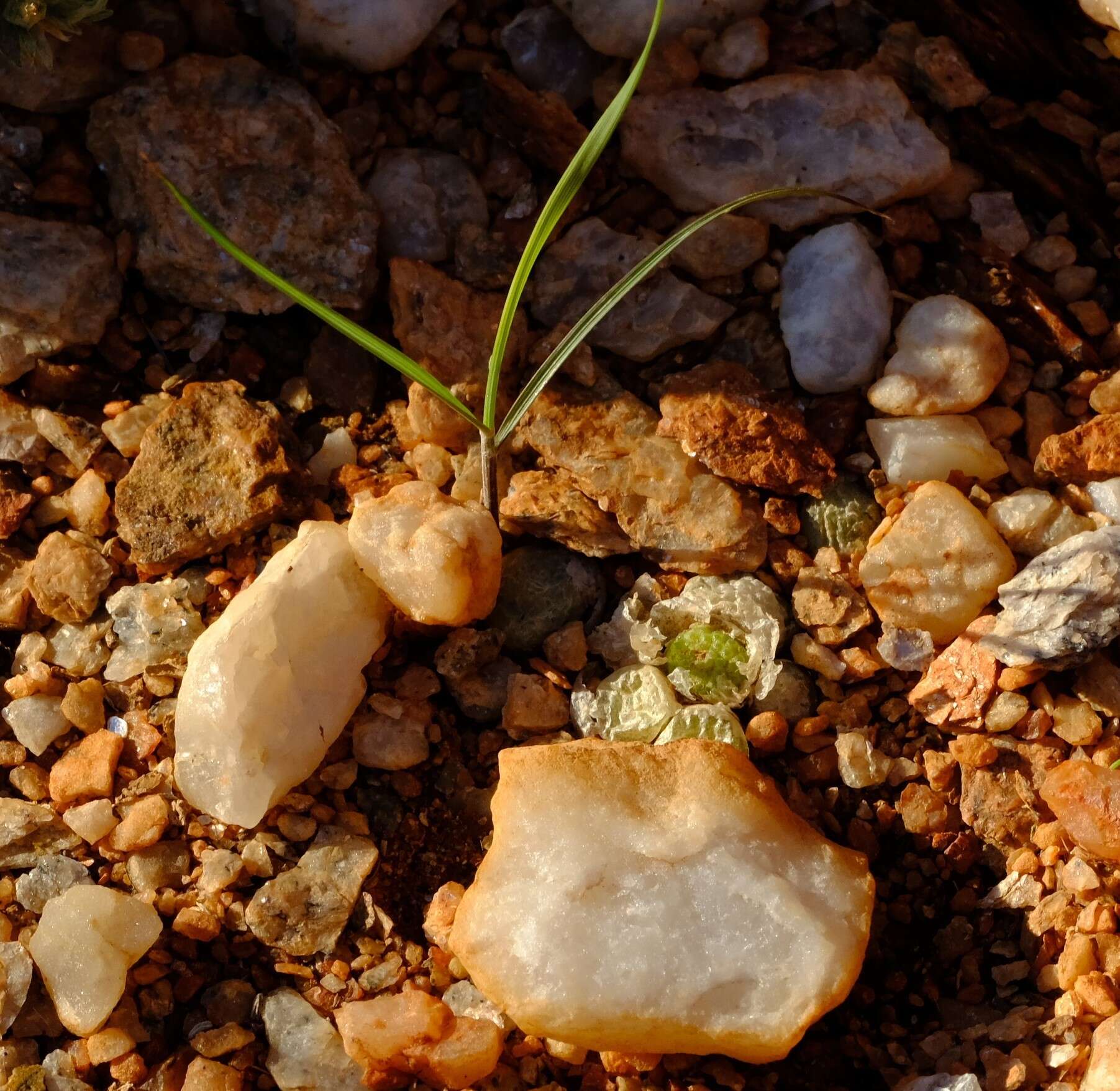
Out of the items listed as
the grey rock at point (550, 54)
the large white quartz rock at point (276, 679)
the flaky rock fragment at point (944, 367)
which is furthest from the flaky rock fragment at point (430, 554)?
the grey rock at point (550, 54)

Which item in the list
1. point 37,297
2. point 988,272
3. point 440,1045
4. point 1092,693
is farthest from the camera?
point 988,272

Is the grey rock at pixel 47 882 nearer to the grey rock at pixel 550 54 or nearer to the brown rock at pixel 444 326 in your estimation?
the brown rock at pixel 444 326

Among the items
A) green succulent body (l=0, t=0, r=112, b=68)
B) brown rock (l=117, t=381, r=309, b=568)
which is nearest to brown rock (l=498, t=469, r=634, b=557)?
brown rock (l=117, t=381, r=309, b=568)

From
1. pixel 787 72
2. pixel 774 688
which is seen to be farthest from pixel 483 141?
pixel 774 688

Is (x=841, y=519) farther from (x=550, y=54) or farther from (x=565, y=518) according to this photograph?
(x=550, y=54)

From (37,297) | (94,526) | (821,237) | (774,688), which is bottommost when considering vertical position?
(94,526)

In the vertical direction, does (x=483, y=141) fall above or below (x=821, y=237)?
below

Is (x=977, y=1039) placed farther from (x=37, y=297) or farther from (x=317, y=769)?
(x=37, y=297)

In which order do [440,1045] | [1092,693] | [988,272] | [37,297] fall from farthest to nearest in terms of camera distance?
[988,272], [37,297], [1092,693], [440,1045]
